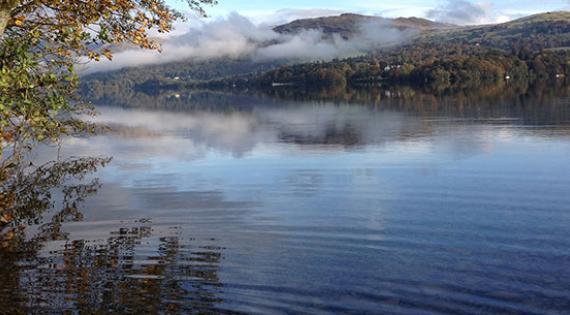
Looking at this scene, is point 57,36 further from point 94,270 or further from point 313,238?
point 313,238

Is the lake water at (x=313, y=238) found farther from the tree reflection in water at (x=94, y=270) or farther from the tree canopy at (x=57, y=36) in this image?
the tree canopy at (x=57, y=36)

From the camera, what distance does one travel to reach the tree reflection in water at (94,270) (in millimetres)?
13969

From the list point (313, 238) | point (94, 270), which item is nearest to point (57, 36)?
point (94, 270)

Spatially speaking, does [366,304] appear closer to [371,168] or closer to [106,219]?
[106,219]

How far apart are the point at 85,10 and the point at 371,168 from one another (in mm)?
19670

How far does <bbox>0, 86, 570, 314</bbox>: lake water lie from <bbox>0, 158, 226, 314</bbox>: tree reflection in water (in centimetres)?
6

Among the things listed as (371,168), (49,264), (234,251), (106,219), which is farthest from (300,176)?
(49,264)

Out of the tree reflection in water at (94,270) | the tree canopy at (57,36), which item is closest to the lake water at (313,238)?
the tree reflection in water at (94,270)

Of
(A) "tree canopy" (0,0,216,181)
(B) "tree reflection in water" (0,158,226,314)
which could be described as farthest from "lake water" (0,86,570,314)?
(A) "tree canopy" (0,0,216,181)

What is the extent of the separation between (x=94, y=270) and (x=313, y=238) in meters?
6.50

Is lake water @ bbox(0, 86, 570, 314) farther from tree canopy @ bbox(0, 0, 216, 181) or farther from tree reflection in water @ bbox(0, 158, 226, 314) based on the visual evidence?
tree canopy @ bbox(0, 0, 216, 181)

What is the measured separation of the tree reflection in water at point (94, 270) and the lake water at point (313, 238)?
0.18 feet

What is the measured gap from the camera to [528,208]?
75.0ft

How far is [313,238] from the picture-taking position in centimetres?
1950
